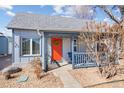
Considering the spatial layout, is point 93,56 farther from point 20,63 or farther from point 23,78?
point 20,63

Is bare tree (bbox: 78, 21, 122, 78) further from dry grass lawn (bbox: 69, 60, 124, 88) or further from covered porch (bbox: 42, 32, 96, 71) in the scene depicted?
covered porch (bbox: 42, 32, 96, 71)

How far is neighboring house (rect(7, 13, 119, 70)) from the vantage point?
11.1 m

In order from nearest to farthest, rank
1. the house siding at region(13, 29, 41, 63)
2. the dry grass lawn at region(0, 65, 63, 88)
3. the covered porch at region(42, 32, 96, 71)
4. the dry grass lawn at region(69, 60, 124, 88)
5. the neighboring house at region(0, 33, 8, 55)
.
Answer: the dry grass lawn at region(69, 60, 124, 88) → the dry grass lawn at region(0, 65, 63, 88) → the covered porch at region(42, 32, 96, 71) → the house siding at region(13, 29, 41, 63) → the neighboring house at region(0, 33, 8, 55)

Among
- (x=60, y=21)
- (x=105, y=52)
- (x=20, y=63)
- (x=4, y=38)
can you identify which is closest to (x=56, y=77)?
(x=105, y=52)

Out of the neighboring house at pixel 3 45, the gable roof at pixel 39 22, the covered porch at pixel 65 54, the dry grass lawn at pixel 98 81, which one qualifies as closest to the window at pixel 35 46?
the covered porch at pixel 65 54

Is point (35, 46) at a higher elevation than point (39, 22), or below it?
below

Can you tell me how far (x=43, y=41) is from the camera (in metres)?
10.7

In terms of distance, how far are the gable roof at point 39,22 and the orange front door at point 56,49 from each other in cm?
105

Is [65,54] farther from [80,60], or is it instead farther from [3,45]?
[3,45]

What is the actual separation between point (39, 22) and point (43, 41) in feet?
11.1

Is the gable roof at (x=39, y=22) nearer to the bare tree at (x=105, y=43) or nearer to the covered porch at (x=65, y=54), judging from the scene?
the covered porch at (x=65, y=54)

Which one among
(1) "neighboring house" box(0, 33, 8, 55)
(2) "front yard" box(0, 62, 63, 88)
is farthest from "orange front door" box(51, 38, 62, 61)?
(1) "neighboring house" box(0, 33, 8, 55)

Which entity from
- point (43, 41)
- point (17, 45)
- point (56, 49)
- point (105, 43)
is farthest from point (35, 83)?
point (56, 49)
